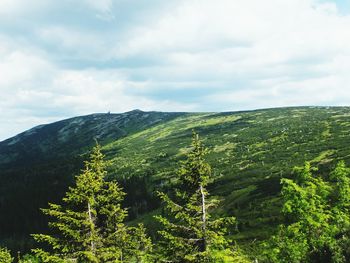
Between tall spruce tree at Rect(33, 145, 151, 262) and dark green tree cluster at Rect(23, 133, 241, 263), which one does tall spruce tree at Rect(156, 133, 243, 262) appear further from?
tall spruce tree at Rect(33, 145, 151, 262)

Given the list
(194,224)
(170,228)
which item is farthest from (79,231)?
(194,224)

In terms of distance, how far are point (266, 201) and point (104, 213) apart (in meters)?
104

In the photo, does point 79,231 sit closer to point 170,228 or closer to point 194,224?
point 170,228

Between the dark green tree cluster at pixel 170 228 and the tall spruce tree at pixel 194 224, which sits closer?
the dark green tree cluster at pixel 170 228

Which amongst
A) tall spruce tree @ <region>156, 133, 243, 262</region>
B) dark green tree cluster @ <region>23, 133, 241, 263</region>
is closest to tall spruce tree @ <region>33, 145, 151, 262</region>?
dark green tree cluster @ <region>23, 133, 241, 263</region>

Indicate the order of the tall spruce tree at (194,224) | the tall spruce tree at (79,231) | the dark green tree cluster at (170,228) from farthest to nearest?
the tall spruce tree at (194,224)
the dark green tree cluster at (170,228)
the tall spruce tree at (79,231)

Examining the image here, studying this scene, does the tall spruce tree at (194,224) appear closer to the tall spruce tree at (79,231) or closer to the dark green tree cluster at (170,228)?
the dark green tree cluster at (170,228)

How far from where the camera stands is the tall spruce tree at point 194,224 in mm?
24047

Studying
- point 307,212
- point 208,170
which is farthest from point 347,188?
point 208,170

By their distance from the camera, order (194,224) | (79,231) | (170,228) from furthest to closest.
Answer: (170,228)
(194,224)
(79,231)

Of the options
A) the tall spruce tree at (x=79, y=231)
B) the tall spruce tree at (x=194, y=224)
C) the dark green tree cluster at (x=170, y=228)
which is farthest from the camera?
the tall spruce tree at (x=194, y=224)

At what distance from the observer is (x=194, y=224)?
24.3 meters

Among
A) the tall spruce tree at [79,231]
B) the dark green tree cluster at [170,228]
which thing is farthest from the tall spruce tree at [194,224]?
the tall spruce tree at [79,231]

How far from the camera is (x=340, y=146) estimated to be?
171 meters
